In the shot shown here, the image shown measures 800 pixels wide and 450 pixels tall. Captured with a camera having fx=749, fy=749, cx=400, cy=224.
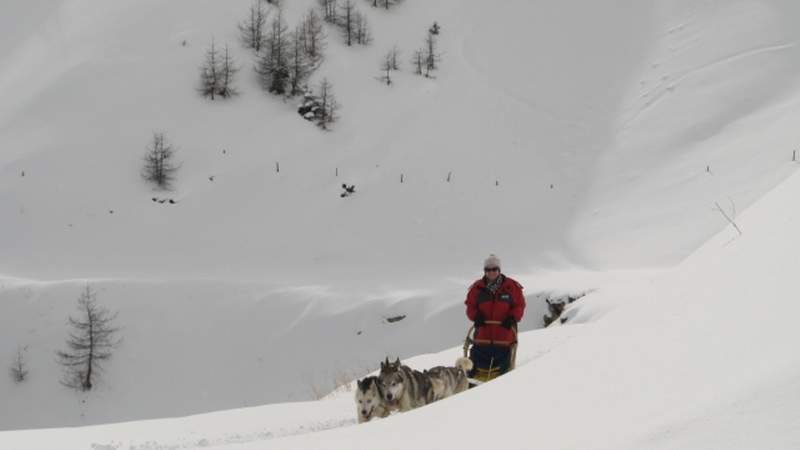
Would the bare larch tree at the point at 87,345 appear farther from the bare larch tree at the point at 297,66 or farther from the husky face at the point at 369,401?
the husky face at the point at 369,401

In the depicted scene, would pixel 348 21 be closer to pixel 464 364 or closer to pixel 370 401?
pixel 464 364

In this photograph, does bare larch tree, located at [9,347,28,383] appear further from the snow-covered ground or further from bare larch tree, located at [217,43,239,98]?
bare larch tree, located at [217,43,239,98]

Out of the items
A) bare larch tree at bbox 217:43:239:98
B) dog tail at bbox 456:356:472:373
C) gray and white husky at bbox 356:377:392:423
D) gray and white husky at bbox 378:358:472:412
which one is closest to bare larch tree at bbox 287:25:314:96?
bare larch tree at bbox 217:43:239:98

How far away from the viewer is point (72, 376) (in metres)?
25.2

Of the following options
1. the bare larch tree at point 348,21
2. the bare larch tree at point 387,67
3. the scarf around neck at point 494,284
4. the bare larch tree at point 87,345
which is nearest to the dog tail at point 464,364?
the scarf around neck at point 494,284

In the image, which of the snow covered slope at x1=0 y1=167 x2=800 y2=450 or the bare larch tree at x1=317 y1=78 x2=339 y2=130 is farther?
the bare larch tree at x1=317 y1=78 x2=339 y2=130

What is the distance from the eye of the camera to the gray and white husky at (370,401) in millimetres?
7988

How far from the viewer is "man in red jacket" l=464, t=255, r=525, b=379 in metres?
9.60

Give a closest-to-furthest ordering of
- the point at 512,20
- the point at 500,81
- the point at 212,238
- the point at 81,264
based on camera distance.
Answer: the point at 81,264 → the point at 212,238 → the point at 500,81 → the point at 512,20

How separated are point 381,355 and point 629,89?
2585cm

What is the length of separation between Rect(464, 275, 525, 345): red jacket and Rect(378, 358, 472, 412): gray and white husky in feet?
2.91

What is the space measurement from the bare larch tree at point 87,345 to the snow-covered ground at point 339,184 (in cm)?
39

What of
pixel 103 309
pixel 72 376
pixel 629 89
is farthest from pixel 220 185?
pixel 629 89

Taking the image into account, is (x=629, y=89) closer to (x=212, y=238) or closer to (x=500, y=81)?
(x=500, y=81)
